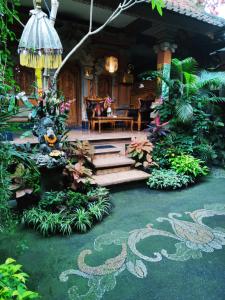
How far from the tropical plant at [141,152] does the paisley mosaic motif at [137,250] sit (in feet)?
4.97

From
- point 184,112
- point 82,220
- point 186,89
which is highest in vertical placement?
point 186,89

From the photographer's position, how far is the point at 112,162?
→ 4082 mm

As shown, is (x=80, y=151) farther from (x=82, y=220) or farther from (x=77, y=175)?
(x=82, y=220)

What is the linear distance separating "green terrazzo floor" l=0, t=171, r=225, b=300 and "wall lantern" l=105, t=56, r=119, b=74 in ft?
16.4

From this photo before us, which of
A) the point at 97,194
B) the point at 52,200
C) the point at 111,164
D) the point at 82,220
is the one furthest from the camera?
the point at 111,164

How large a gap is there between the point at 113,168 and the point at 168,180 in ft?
3.40

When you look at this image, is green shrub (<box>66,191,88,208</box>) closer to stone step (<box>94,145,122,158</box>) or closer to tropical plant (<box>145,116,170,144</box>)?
stone step (<box>94,145,122,158</box>)

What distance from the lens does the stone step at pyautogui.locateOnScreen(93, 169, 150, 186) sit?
364 centimetres

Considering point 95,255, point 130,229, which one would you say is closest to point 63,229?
point 95,255

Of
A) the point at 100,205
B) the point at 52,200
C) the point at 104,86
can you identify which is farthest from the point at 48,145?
the point at 104,86

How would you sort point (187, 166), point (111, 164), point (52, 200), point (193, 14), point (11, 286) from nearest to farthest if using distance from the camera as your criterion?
point (11, 286) < point (52, 200) < point (111, 164) < point (187, 166) < point (193, 14)

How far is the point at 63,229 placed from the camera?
2.43 meters

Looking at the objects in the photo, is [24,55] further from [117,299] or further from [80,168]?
[117,299]

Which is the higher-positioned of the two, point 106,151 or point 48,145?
point 48,145
